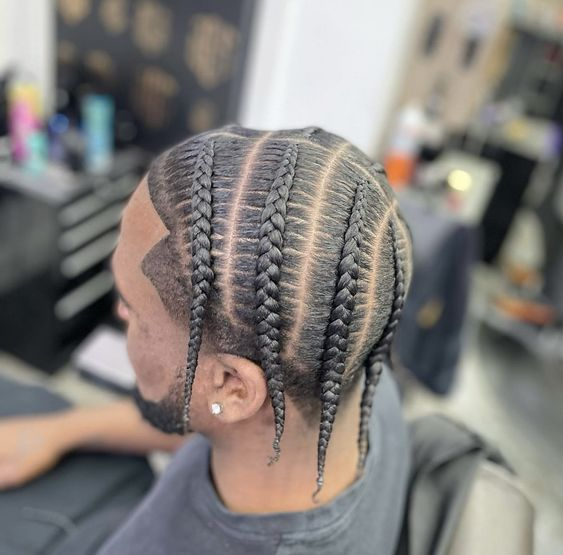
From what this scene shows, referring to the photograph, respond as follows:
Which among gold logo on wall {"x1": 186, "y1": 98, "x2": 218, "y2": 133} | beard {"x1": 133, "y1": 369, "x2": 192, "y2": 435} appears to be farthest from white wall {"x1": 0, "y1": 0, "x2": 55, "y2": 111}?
beard {"x1": 133, "y1": 369, "x2": 192, "y2": 435}

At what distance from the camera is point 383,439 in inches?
28.9

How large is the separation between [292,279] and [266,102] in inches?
48.1

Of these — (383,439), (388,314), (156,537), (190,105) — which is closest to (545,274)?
(190,105)

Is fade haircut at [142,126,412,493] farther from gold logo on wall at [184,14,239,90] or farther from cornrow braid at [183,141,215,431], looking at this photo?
gold logo on wall at [184,14,239,90]

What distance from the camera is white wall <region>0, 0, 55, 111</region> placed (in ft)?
5.52

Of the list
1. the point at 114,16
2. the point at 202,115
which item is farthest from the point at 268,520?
the point at 114,16

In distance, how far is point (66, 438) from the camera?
935 millimetres

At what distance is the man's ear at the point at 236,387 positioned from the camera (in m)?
0.54

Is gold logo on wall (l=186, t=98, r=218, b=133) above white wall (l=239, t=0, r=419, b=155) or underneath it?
underneath

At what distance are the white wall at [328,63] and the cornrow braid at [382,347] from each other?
3.58 ft

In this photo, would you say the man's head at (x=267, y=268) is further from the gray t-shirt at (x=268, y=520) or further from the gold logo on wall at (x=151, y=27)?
the gold logo on wall at (x=151, y=27)

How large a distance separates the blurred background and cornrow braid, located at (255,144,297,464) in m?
0.78

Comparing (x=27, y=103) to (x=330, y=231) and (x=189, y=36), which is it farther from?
(x=330, y=231)

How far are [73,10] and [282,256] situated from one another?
1645 mm
